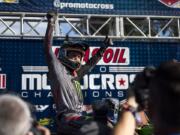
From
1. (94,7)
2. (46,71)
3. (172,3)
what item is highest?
(172,3)

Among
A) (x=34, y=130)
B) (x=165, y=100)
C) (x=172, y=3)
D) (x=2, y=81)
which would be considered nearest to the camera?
(x=165, y=100)

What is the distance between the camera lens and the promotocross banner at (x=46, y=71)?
824cm

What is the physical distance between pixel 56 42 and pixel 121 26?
1133 mm

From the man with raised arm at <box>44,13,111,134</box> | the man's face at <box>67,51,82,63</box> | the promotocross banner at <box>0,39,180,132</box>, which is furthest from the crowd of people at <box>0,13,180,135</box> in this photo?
the promotocross banner at <box>0,39,180,132</box>

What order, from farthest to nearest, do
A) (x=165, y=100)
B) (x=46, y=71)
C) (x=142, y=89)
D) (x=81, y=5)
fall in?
(x=81, y=5), (x=46, y=71), (x=142, y=89), (x=165, y=100)

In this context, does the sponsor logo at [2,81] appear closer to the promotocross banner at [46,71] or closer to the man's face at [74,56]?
the promotocross banner at [46,71]

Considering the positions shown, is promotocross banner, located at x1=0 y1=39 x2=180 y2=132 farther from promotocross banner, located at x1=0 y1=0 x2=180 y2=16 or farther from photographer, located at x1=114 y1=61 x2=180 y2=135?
photographer, located at x1=114 y1=61 x2=180 y2=135

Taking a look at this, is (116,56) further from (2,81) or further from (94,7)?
(2,81)

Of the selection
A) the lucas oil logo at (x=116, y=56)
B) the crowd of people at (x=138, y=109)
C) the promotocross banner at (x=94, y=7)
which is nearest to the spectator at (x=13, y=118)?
the crowd of people at (x=138, y=109)

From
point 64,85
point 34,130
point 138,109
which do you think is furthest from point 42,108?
point 138,109

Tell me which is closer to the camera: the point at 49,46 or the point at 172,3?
the point at 49,46

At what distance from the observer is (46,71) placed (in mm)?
8312

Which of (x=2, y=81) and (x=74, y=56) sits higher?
(x=74, y=56)

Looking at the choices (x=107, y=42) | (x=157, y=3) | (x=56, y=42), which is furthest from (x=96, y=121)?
(x=157, y=3)
